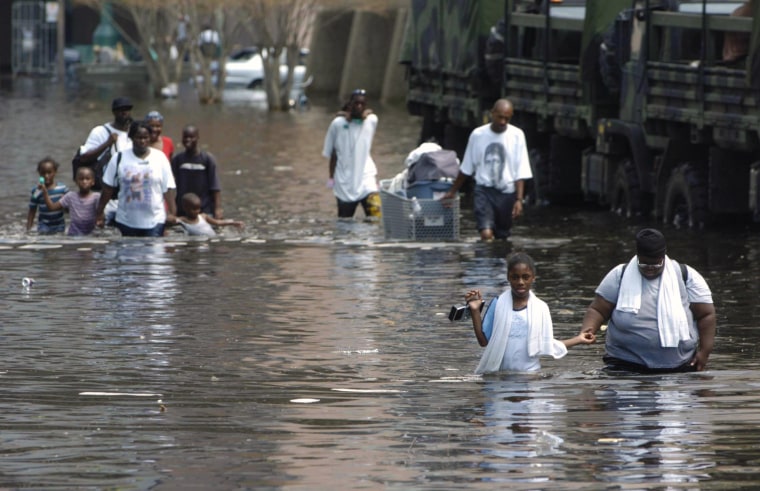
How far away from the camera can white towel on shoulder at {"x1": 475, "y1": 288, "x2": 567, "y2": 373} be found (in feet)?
32.5

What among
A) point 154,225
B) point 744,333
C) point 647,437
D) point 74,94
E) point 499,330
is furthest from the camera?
point 74,94

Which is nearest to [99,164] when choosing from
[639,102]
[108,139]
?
[108,139]

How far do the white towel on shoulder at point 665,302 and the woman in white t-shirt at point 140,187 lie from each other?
691cm

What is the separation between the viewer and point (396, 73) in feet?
192

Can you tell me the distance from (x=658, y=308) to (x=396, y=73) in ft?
160

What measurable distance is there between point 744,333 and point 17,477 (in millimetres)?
5654

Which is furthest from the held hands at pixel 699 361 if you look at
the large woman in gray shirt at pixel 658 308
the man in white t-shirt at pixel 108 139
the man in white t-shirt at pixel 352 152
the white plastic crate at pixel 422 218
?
the man in white t-shirt at pixel 352 152

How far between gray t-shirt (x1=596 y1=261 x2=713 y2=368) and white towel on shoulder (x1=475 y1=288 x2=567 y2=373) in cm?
33

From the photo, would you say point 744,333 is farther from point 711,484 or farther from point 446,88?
point 446,88

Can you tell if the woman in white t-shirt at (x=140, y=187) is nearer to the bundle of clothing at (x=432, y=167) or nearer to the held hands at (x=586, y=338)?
the bundle of clothing at (x=432, y=167)

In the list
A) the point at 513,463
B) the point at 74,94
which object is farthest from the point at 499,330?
the point at 74,94

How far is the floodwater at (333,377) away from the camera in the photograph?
8047 millimetres

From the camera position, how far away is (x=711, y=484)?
25.3 feet

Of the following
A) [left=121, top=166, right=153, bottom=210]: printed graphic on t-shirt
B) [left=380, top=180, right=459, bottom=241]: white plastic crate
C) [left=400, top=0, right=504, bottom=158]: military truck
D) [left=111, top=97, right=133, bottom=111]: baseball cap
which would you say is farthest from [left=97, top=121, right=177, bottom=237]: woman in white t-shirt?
[left=400, top=0, right=504, bottom=158]: military truck
